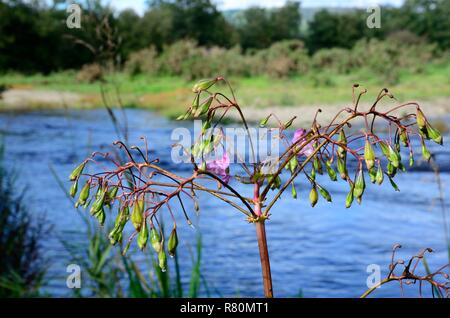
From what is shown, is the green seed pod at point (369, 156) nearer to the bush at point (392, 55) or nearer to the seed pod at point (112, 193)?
the seed pod at point (112, 193)

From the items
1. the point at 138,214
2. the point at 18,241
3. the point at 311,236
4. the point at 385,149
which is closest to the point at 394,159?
the point at 385,149

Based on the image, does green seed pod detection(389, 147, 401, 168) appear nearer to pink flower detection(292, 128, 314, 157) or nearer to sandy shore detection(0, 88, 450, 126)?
pink flower detection(292, 128, 314, 157)

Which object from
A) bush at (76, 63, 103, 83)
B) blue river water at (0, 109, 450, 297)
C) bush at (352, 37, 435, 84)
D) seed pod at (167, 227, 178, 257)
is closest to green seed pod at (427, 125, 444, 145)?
seed pod at (167, 227, 178, 257)

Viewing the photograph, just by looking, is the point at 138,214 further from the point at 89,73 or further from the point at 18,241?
the point at 89,73

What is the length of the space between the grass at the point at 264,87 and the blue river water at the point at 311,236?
179 mm

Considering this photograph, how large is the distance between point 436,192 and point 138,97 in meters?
0.89

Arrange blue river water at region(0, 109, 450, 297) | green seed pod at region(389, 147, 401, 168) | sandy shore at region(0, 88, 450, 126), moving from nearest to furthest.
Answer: green seed pod at region(389, 147, 401, 168) → blue river water at region(0, 109, 450, 297) → sandy shore at region(0, 88, 450, 126)

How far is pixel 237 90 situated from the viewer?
1987 millimetres

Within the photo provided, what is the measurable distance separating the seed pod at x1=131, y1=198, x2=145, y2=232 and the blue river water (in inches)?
54.1

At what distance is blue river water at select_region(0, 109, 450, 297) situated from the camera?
1.73 metres

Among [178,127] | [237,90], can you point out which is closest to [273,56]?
[237,90]

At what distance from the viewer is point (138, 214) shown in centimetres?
32

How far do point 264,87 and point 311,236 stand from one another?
457 millimetres

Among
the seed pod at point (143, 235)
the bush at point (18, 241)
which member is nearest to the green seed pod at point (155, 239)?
the seed pod at point (143, 235)
